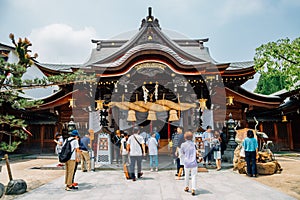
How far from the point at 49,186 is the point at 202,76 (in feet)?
25.0

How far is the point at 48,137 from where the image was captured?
17469 millimetres

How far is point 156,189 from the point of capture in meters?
5.87

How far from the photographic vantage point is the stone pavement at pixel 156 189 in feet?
17.2

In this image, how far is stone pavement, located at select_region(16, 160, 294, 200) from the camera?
524cm

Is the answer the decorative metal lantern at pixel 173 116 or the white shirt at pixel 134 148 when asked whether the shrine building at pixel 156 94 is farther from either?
the white shirt at pixel 134 148

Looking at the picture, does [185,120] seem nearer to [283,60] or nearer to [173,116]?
[173,116]

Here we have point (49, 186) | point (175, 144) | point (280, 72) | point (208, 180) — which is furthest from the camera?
point (175, 144)

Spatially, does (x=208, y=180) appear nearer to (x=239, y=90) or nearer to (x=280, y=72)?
(x=280, y=72)

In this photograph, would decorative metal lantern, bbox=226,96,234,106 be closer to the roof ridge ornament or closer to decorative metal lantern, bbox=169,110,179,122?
decorative metal lantern, bbox=169,110,179,122

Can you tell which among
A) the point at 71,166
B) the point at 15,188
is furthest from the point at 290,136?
the point at 15,188

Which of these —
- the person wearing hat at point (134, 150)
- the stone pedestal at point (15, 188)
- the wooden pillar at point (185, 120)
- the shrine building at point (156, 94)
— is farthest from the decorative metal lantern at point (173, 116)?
the stone pedestal at point (15, 188)

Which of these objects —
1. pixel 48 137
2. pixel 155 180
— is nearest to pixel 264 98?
pixel 155 180

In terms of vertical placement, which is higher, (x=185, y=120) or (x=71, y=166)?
(x=185, y=120)

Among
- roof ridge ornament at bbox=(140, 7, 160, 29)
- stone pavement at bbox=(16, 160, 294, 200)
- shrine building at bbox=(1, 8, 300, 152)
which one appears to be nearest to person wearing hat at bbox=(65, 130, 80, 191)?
stone pavement at bbox=(16, 160, 294, 200)
